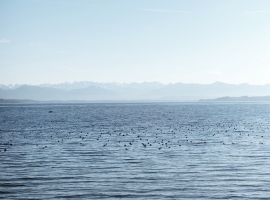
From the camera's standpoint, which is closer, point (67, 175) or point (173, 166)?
point (67, 175)

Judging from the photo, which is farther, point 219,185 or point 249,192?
point 219,185

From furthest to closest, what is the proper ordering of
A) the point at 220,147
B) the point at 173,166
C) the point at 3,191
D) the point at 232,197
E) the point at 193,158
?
the point at 220,147
the point at 193,158
the point at 173,166
the point at 3,191
the point at 232,197

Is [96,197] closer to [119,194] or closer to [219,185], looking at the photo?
[119,194]

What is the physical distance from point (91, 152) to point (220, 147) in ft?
47.0

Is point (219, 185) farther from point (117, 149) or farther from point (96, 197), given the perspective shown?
point (117, 149)

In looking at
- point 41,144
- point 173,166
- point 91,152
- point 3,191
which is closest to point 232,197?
point 173,166

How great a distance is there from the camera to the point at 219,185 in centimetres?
2434

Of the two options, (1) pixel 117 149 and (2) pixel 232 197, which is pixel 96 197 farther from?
(1) pixel 117 149

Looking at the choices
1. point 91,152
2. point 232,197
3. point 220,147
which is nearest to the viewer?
point 232,197

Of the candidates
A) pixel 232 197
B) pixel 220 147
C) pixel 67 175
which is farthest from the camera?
pixel 220 147

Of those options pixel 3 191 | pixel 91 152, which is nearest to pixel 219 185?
pixel 3 191

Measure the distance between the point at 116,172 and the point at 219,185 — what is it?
7982 mm

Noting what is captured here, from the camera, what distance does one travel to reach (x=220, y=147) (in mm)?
41688

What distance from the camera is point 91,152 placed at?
38531mm
